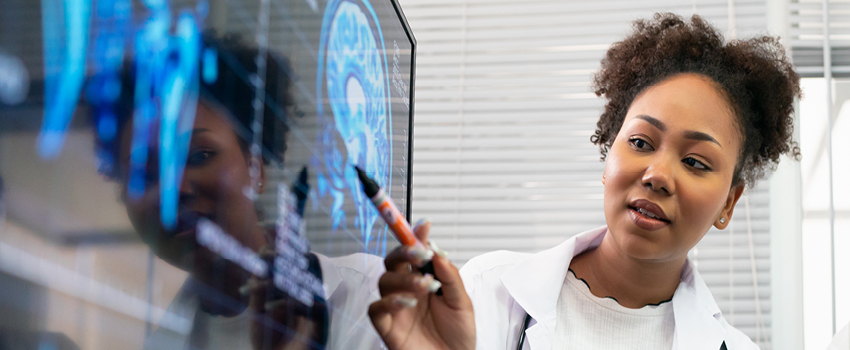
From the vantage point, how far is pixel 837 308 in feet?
6.51

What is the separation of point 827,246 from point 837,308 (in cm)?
18

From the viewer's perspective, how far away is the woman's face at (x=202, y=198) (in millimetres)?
397

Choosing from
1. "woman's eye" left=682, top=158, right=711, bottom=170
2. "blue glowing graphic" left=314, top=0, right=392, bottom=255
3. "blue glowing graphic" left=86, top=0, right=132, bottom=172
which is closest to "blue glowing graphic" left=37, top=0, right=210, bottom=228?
"blue glowing graphic" left=86, top=0, right=132, bottom=172

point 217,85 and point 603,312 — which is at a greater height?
point 217,85

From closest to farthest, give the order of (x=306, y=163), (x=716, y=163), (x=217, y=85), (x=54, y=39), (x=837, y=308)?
(x=54, y=39) → (x=217, y=85) → (x=306, y=163) → (x=716, y=163) → (x=837, y=308)

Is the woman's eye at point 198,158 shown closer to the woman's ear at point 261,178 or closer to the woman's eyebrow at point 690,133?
the woman's ear at point 261,178

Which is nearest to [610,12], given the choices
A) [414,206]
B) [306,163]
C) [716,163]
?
[414,206]

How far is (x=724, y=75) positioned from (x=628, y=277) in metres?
0.45

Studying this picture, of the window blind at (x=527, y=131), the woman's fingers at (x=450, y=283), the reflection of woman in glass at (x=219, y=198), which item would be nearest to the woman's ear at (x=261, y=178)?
the reflection of woman in glass at (x=219, y=198)

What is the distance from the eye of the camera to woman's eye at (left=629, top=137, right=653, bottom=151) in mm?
1251

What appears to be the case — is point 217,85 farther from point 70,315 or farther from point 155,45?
point 70,315

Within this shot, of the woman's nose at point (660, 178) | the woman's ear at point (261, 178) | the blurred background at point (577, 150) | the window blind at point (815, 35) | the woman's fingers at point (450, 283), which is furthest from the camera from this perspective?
the window blind at point (815, 35)

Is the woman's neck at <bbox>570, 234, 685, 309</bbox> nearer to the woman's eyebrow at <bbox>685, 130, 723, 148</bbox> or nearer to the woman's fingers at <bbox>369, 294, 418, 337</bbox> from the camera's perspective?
the woman's eyebrow at <bbox>685, 130, 723, 148</bbox>

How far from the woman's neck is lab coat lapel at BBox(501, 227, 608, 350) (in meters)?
0.05
